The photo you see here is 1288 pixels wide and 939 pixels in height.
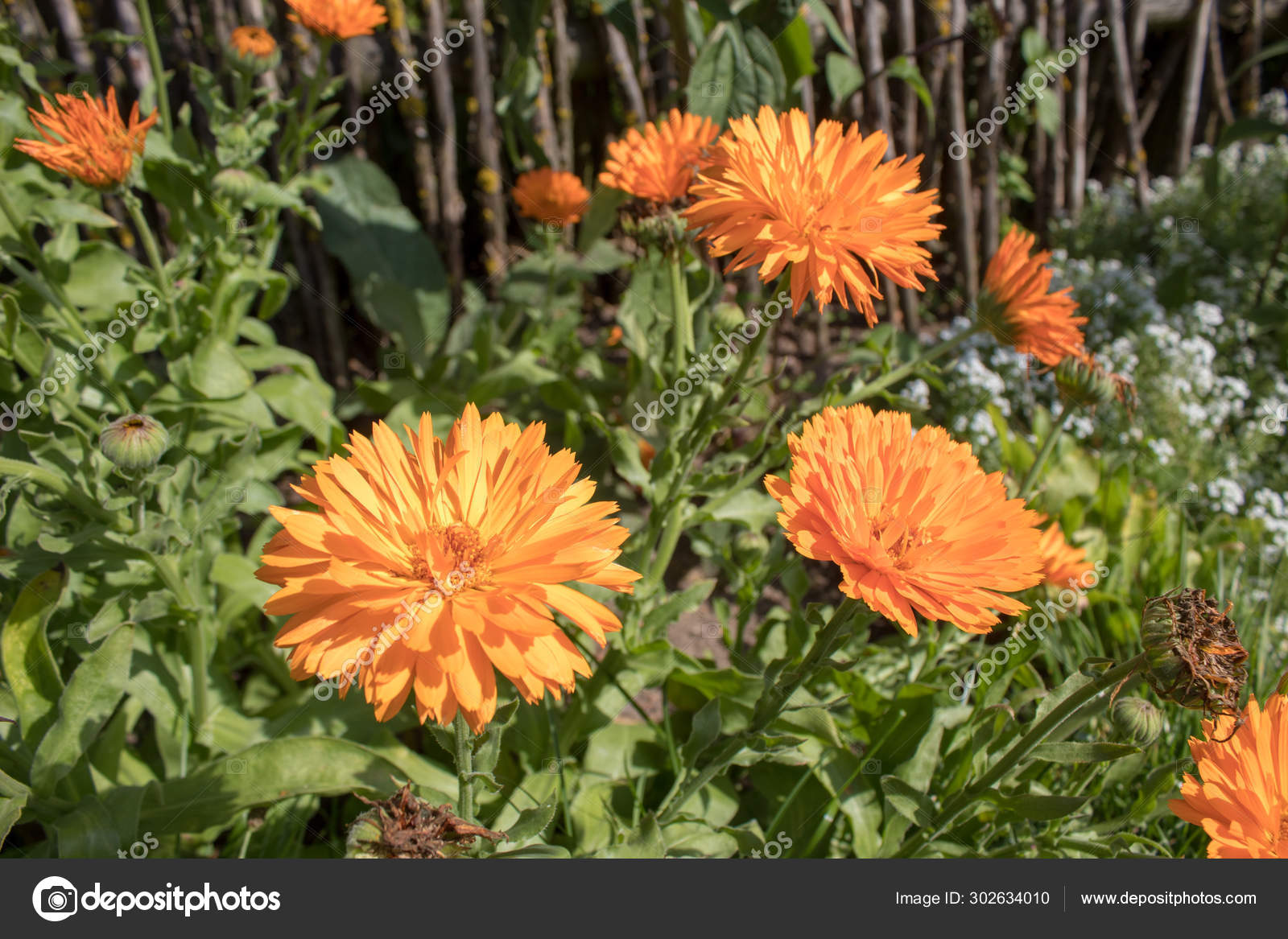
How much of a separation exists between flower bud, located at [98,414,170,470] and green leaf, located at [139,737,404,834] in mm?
623

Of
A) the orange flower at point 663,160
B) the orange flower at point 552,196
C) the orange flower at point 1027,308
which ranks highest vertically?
the orange flower at point 663,160

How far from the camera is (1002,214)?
14.6 feet

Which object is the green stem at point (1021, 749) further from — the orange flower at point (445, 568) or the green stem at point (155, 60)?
the green stem at point (155, 60)

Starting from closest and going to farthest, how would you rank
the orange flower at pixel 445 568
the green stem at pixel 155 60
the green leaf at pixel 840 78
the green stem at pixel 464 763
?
the orange flower at pixel 445 568
the green stem at pixel 464 763
the green stem at pixel 155 60
the green leaf at pixel 840 78

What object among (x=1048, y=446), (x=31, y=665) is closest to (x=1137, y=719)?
(x=1048, y=446)

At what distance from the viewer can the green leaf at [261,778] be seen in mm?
1752

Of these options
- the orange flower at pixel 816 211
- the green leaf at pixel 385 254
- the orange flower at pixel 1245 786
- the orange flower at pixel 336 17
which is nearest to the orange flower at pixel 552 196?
the green leaf at pixel 385 254

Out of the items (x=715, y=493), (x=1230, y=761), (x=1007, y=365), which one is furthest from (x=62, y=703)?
(x=1007, y=365)

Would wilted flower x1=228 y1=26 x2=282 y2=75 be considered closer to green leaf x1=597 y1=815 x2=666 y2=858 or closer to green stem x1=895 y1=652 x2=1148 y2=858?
green leaf x1=597 y1=815 x2=666 y2=858

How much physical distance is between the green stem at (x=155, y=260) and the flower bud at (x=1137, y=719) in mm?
2108

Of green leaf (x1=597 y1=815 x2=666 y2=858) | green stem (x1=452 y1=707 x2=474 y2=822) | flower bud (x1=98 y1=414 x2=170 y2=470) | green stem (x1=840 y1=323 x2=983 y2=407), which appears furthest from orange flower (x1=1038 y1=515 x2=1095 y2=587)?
flower bud (x1=98 y1=414 x2=170 y2=470)

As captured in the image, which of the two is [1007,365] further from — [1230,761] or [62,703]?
[62,703]

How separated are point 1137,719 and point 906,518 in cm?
52

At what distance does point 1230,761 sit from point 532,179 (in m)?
2.57
